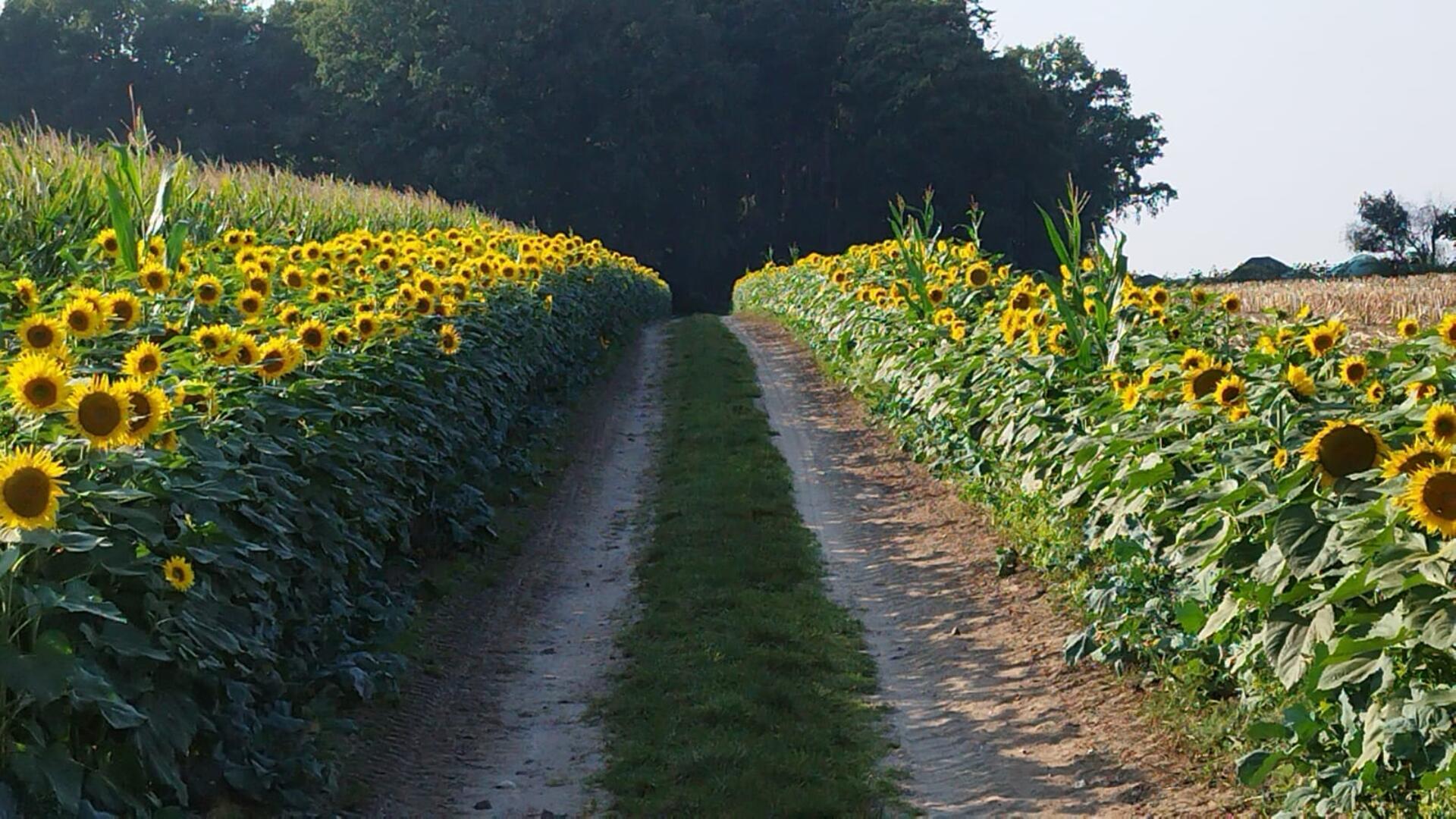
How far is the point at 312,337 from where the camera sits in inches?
235

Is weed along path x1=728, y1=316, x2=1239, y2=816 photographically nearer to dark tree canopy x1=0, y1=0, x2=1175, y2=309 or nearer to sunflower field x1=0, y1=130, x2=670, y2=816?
sunflower field x1=0, y1=130, x2=670, y2=816

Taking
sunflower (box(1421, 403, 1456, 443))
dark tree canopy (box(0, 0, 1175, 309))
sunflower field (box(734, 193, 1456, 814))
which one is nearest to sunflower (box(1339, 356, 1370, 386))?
sunflower field (box(734, 193, 1456, 814))

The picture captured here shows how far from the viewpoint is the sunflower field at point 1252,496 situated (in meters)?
3.95

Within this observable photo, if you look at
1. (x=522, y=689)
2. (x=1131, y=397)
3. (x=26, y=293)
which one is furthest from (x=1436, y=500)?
(x=26, y=293)

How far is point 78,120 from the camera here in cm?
4703

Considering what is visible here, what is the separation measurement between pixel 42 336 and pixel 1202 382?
407cm

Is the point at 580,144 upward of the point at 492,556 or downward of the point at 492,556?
upward

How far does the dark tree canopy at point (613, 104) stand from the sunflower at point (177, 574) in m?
42.6

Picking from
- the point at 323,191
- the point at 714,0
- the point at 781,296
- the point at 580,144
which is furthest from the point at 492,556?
Result: the point at 714,0

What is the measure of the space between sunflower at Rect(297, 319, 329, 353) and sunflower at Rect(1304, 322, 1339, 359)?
13.0ft

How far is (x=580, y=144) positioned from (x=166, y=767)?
155ft

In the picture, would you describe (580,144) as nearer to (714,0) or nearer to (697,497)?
(714,0)

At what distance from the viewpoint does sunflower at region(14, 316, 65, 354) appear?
436 centimetres

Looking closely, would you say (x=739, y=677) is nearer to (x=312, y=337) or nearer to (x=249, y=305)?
(x=312, y=337)
